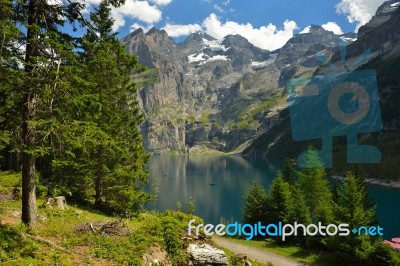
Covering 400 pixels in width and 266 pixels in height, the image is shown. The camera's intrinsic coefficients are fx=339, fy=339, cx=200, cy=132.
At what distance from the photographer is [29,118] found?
13000 mm

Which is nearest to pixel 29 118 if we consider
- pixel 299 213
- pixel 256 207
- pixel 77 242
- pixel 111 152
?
pixel 77 242

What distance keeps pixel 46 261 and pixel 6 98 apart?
7.58m

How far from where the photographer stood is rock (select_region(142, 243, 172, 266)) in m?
14.9

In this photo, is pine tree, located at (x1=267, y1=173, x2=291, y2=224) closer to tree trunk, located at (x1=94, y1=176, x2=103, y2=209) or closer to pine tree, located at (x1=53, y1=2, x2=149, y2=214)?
pine tree, located at (x1=53, y1=2, x2=149, y2=214)

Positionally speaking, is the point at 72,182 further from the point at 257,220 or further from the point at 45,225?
the point at 257,220

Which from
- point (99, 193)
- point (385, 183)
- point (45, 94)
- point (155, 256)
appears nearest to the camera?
point (45, 94)

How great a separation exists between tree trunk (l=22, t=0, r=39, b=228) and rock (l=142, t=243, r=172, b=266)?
195 inches

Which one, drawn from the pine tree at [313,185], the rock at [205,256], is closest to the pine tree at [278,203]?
the pine tree at [313,185]

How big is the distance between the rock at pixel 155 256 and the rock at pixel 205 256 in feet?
5.42

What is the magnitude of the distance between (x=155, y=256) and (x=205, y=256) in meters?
3.19

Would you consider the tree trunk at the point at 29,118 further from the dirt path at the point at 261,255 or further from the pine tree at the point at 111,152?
the dirt path at the point at 261,255

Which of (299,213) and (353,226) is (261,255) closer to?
(353,226)

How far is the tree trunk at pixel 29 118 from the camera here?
42.0 feet

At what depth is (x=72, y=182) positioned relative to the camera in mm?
29328
